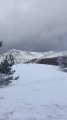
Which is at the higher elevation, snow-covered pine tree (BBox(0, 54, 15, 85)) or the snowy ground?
snow-covered pine tree (BBox(0, 54, 15, 85))

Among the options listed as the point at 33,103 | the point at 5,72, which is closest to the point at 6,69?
the point at 5,72

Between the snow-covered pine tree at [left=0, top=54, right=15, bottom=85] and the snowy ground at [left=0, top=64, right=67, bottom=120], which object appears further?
the snow-covered pine tree at [left=0, top=54, right=15, bottom=85]

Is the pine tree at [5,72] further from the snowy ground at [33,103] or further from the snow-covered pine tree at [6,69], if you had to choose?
the snowy ground at [33,103]

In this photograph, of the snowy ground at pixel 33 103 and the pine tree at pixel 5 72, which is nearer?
the snowy ground at pixel 33 103

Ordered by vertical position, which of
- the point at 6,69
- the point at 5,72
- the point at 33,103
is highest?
the point at 6,69

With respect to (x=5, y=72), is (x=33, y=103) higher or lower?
lower

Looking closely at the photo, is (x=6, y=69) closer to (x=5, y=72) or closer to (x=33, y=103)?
(x=5, y=72)

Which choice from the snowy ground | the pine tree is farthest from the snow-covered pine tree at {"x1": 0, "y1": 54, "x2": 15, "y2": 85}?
the snowy ground

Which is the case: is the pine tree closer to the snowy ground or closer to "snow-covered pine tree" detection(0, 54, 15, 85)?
"snow-covered pine tree" detection(0, 54, 15, 85)

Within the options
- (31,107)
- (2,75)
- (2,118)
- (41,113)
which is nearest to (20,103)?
(31,107)

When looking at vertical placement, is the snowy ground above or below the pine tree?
below

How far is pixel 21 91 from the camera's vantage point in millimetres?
12953

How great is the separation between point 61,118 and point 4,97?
3802 mm

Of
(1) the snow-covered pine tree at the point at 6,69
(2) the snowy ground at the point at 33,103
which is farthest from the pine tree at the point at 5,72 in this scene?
(2) the snowy ground at the point at 33,103
